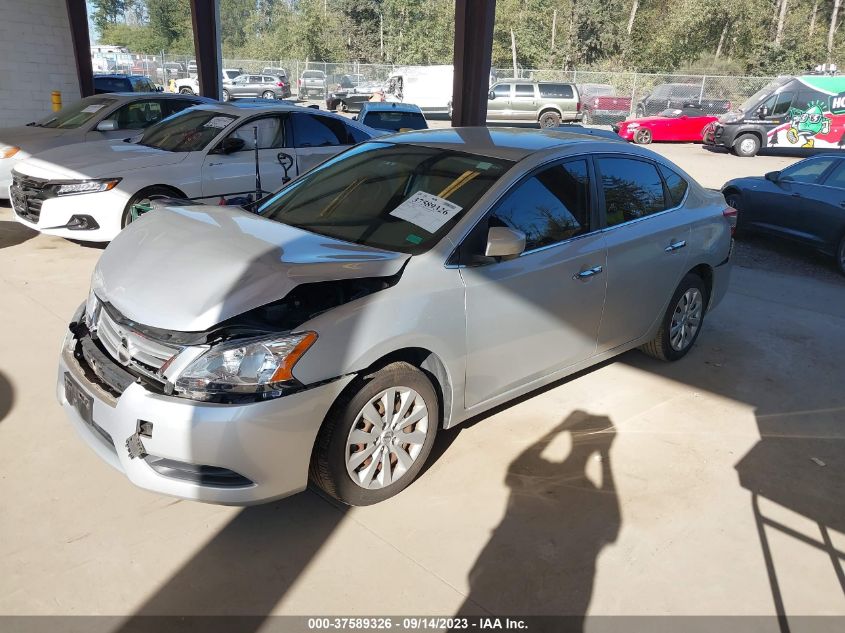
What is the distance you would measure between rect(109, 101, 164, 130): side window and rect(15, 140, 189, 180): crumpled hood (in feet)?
7.03

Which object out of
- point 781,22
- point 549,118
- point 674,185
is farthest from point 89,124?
point 781,22

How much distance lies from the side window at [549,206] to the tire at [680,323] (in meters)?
1.32

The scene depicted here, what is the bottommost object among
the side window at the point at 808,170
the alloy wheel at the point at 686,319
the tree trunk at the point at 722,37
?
the alloy wheel at the point at 686,319

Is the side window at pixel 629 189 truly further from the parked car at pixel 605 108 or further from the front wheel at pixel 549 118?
the parked car at pixel 605 108

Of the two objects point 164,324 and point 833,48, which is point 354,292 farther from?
point 833,48

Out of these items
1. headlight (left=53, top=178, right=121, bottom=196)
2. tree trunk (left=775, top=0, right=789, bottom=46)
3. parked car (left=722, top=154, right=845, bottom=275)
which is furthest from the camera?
tree trunk (left=775, top=0, right=789, bottom=46)

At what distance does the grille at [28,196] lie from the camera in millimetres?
6793

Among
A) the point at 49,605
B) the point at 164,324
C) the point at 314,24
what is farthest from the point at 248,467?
the point at 314,24

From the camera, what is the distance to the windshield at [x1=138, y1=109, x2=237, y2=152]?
293 inches

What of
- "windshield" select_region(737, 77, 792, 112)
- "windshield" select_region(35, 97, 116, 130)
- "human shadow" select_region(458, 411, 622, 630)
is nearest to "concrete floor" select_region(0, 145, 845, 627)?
"human shadow" select_region(458, 411, 622, 630)

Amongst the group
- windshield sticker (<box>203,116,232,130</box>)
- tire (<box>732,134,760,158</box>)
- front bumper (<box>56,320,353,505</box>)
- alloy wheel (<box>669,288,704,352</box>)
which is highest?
windshield sticker (<box>203,116,232,130</box>)

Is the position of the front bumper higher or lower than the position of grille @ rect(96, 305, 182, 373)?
lower

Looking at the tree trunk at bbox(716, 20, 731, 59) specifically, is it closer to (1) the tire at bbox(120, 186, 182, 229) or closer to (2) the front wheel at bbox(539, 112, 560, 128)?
(2) the front wheel at bbox(539, 112, 560, 128)

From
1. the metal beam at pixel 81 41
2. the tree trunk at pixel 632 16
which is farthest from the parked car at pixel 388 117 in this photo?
the tree trunk at pixel 632 16
